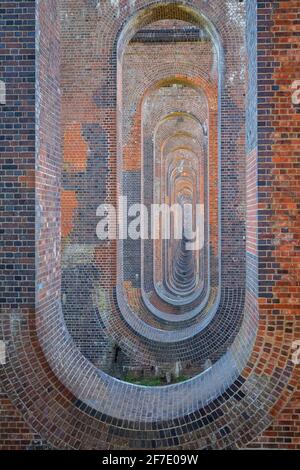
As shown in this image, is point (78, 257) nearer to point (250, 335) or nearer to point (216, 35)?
point (216, 35)

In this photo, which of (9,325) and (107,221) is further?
(107,221)

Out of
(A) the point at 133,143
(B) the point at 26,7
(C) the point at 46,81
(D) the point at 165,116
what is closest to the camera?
(B) the point at 26,7

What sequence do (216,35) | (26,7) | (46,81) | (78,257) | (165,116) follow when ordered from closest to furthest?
1. (26,7)
2. (46,81)
3. (216,35)
4. (78,257)
5. (165,116)

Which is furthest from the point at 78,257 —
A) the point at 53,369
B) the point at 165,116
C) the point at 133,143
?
the point at 165,116

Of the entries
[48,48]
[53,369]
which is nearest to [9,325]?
[53,369]

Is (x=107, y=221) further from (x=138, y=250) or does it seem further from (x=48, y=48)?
(x=48, y=48)

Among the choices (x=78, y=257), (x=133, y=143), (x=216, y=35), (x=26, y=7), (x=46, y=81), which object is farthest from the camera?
(x=133, y=143)

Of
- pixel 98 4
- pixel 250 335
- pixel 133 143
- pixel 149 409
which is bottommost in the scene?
pixel 149 409

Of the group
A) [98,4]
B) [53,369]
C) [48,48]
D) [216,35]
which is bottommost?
[53,369]

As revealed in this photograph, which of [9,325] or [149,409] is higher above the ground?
[9,325]
